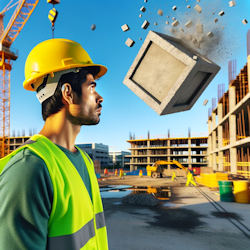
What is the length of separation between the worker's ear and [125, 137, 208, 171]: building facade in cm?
6172

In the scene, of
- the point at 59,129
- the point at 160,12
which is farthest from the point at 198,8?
the point at 59,129

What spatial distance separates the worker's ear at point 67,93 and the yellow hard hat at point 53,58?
0.14m

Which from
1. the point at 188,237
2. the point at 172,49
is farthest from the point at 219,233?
the point at 172,49

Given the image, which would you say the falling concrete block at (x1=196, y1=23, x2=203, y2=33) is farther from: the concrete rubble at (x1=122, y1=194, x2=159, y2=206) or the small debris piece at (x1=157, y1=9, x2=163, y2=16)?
the concrete rubble at (x1=122, y1=194, x2=159, y2=206)

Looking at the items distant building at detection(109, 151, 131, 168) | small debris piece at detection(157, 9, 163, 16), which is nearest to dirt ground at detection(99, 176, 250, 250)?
small debris piece at detection(157, 9, 163, 16)

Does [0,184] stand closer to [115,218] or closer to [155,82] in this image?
[155,82]

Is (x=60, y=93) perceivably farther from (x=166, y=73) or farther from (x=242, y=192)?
(x=242, y=192)

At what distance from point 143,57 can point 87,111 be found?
153 cm

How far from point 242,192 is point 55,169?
1301 cm

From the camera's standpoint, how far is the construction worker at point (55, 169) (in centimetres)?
95

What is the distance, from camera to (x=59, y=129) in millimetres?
1541

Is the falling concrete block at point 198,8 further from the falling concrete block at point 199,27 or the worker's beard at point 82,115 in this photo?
the worker's beard at point 82,115

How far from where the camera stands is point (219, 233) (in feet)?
22.1

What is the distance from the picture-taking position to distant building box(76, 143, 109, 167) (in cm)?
8650
